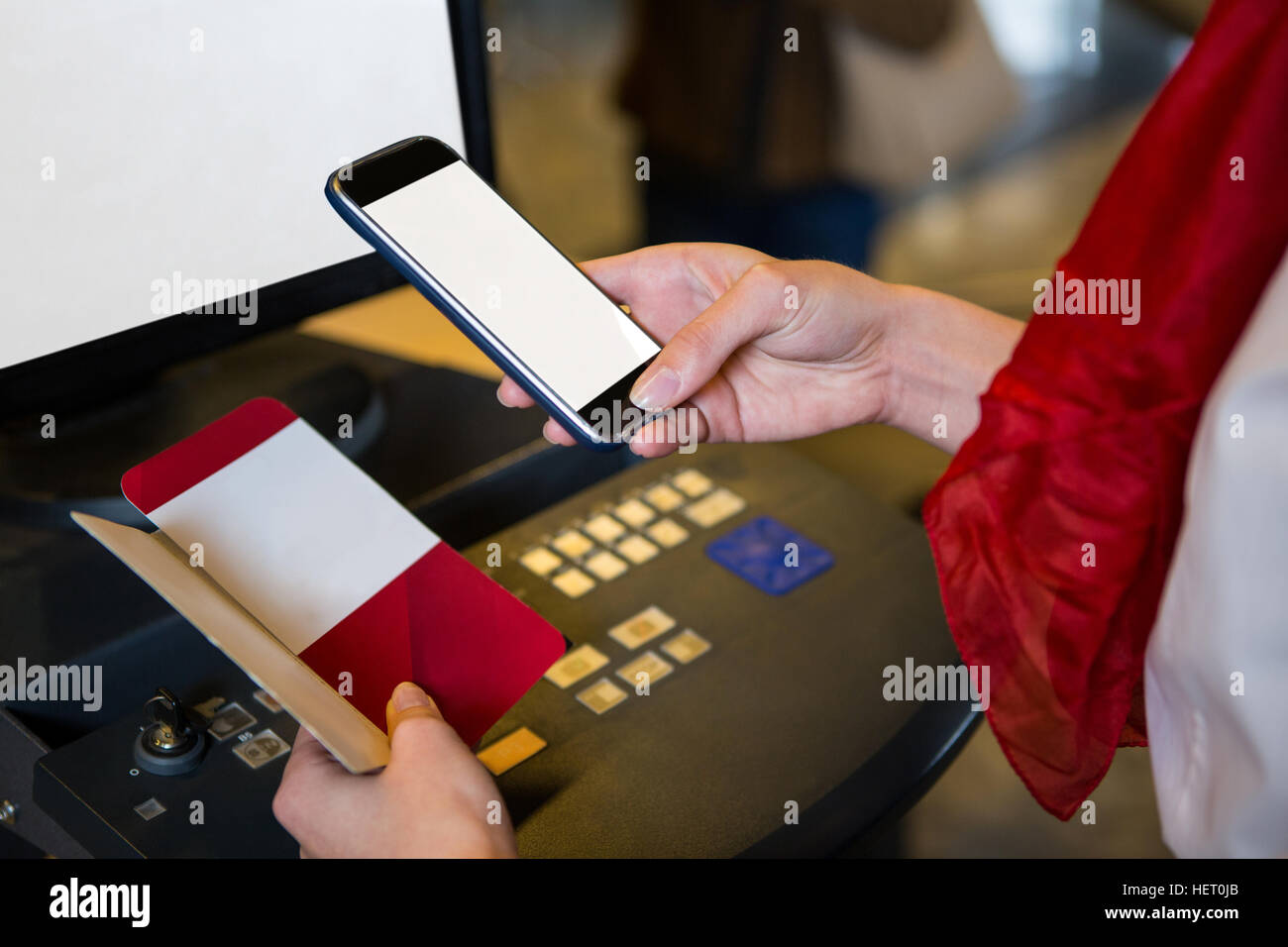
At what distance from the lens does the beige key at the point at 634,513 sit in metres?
0.72

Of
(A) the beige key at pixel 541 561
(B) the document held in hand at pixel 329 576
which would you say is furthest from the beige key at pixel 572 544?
(B) the document held in hand at pixel 329 576

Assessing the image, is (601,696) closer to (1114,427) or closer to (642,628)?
(642,628)

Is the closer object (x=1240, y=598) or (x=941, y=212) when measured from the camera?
(x=1240, y=598)

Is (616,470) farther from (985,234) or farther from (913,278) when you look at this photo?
(985,234)

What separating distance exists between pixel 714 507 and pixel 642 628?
0.40ft

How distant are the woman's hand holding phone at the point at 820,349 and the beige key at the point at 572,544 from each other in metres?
0.06

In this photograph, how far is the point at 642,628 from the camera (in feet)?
2.12

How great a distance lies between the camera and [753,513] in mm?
739

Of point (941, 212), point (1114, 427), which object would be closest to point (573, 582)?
point (1114, 427)

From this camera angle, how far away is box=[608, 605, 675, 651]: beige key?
25.2 inches

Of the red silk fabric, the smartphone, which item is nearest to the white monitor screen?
the smartphone

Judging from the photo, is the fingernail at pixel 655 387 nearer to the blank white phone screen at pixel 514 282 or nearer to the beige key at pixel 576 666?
the blank white phone screen at pixel 514 282

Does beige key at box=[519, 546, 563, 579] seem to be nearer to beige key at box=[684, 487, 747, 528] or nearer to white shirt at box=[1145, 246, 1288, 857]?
beige key at box=[684, 487, 747, 528]

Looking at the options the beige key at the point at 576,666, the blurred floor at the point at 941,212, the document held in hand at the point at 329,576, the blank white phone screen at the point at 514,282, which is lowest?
the blurred floor at the point at 941,212
